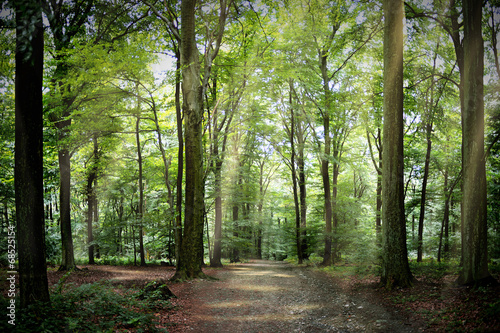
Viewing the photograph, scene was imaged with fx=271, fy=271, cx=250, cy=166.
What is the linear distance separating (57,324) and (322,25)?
1548cm

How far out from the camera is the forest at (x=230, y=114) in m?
4.44

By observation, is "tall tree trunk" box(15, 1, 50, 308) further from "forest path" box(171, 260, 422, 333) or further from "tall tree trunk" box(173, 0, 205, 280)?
"tall tree trunk" box(173, 0, 205, 280)

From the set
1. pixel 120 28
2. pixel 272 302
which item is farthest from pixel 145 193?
pixel 272 302

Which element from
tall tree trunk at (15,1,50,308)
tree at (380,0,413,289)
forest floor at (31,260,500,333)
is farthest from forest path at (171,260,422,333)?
tall tree trunk at (15,1,50,308)

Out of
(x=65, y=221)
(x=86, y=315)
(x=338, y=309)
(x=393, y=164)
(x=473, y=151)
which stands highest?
(x=473, y=151)

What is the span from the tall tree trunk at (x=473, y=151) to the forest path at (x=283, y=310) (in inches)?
86.0

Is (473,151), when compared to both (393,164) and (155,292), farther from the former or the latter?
(155,292)

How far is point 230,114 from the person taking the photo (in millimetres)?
16094

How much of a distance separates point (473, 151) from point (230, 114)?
12.2m

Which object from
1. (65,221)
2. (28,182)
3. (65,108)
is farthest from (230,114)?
(28,182)

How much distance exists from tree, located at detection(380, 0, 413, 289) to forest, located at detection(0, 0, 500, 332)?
0.10 ft

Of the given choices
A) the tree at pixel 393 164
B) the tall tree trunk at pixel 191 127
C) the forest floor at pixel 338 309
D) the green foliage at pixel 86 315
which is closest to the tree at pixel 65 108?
the tall tree trunk at pixel 191 127

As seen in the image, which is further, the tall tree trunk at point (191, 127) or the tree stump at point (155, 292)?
the tall tree trunk at point (191, 127)

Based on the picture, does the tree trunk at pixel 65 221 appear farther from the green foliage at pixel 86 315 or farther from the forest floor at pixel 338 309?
the green foliage at pixel 86 315
